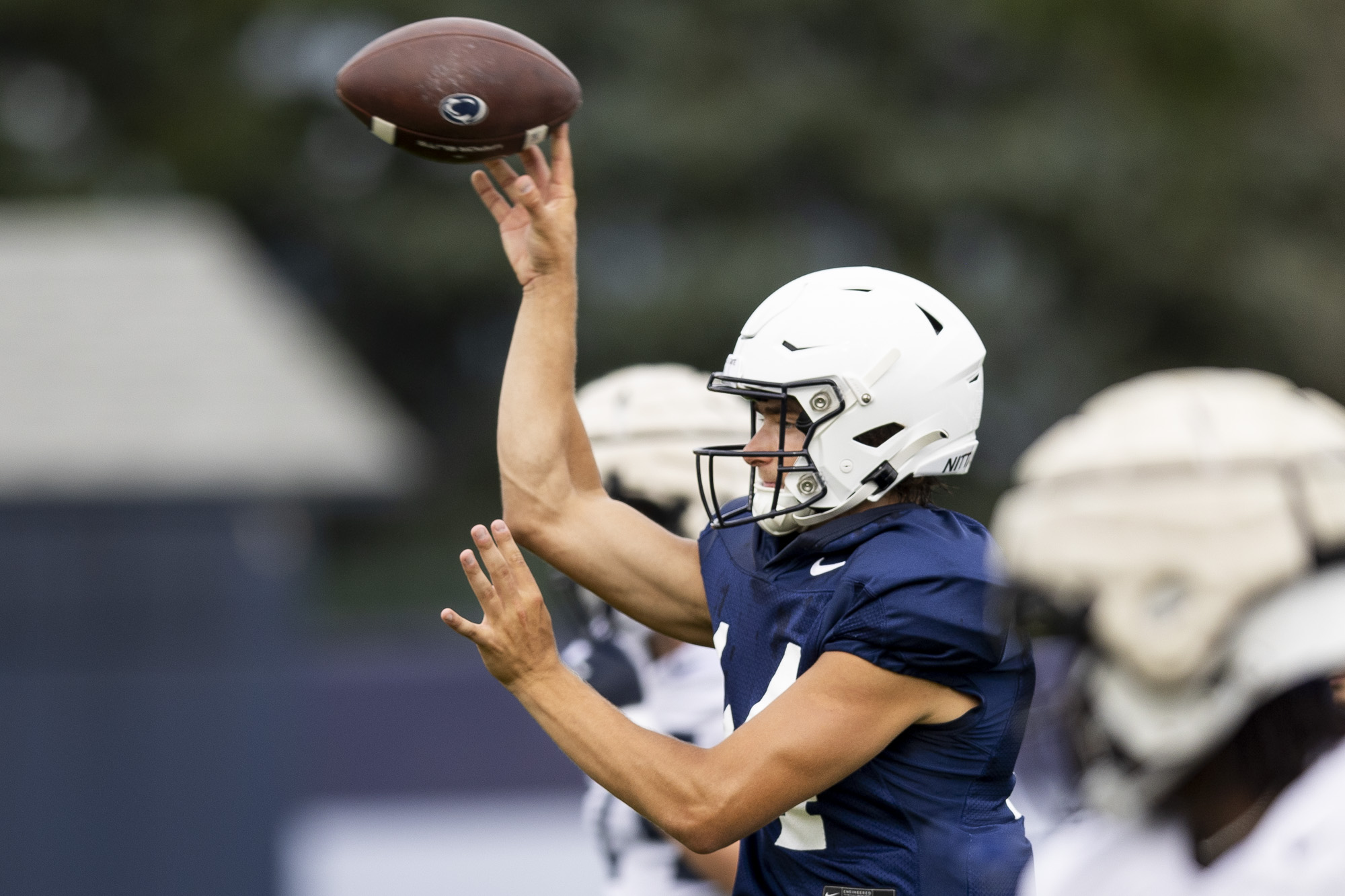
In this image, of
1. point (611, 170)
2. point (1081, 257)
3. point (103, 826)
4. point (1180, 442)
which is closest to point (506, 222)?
point (1180, 442)

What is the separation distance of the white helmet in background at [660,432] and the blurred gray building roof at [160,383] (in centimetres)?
535

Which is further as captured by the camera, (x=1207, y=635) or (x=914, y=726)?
(x=914, y=726)

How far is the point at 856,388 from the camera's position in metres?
2.21

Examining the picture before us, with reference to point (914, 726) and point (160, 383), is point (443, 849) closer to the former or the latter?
point (160, 383)

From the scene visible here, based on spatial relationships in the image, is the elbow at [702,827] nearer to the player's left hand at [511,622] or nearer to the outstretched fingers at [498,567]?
the player's left hand at [511,622]

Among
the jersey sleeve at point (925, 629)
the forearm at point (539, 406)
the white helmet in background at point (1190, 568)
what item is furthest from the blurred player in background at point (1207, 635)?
the forearm at point (539, 406)

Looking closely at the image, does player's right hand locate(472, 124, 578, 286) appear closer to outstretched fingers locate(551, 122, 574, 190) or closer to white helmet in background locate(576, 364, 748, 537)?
outstretched fingers locate(551, 122, 574, 190)

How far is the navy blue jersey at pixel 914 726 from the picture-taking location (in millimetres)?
2006

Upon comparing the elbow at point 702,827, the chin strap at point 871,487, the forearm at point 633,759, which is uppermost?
the chin strap at point 871,487

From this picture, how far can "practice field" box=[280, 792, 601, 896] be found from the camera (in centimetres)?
735

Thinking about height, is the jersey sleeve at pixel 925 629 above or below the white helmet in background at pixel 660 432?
above

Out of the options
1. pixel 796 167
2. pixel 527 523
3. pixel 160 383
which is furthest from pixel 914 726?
pixel 796 167

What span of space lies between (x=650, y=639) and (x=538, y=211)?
3.47ft

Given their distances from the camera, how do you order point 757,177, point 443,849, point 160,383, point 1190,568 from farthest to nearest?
point 757,177 → point 160,383 → point 443,849 → point 1190,568
